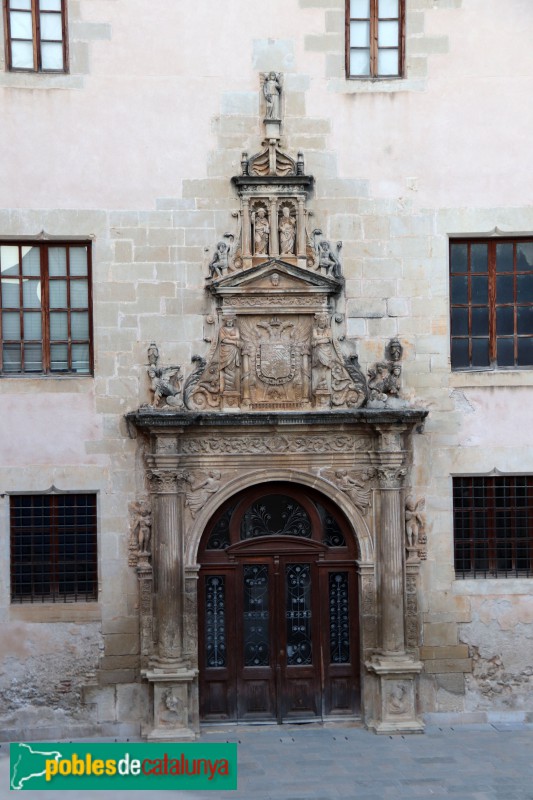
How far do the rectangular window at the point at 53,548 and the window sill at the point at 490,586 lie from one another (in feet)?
15.6

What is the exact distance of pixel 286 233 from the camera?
51.6 ft

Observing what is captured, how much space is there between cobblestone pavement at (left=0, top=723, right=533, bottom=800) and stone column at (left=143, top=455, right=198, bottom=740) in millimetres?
571

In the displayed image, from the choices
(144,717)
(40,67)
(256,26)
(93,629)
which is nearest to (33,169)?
(40,67)

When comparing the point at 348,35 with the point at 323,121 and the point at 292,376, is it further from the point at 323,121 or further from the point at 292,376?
the point at 292,376

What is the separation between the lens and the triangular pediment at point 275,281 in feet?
50.9

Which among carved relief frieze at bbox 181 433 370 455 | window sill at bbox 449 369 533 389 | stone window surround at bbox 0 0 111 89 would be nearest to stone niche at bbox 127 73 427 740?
carved relief frieze at bbox 181 433 370 455

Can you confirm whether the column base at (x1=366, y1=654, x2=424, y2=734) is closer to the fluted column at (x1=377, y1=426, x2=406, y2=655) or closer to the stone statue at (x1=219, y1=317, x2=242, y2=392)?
the fluted column at (x1=377, y1=426, x2=406, y2=655)

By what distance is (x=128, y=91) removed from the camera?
15.6 m

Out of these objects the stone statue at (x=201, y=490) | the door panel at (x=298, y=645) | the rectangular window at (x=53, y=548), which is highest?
the stone statue at (x=201, y=490)

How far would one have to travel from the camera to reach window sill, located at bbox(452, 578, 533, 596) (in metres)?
15.8

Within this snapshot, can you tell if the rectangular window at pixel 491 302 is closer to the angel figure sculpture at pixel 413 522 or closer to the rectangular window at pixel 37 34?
the angel figure sculpture at pixel 413 522

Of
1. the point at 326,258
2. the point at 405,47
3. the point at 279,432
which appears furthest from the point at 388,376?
the point at 405,47

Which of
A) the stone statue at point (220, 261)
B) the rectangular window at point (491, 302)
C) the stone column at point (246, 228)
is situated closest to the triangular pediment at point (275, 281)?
the stone statue at point (220, 261)

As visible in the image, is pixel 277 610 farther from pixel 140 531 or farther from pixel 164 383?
pixel 164 383
